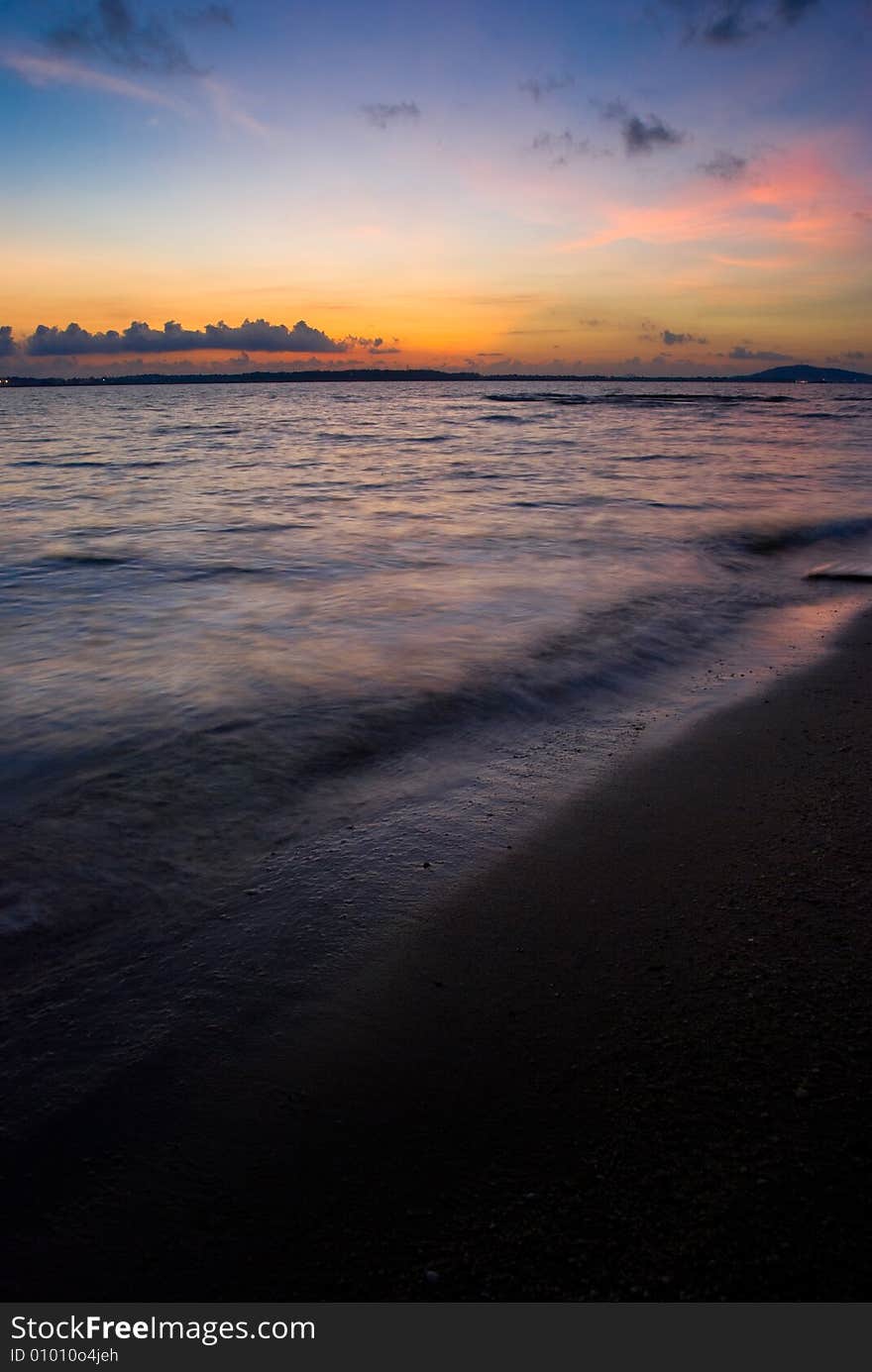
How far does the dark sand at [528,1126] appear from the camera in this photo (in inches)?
68.1

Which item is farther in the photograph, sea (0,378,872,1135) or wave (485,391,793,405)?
wave (485,391,793,405)

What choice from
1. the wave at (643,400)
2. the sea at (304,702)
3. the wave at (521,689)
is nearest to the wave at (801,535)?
the sea at (304,702)

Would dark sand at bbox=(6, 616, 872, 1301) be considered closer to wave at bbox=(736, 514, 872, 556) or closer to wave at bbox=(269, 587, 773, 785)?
wave at bbox=(269, 587, 773, 785)

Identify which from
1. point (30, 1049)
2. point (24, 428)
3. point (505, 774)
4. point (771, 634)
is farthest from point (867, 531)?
point (24, 428)

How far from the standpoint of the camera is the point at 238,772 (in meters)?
4.59

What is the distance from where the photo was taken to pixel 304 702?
18.7 feet

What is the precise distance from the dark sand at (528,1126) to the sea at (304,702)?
0.97ft

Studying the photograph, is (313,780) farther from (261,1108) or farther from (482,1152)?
(482,1152)

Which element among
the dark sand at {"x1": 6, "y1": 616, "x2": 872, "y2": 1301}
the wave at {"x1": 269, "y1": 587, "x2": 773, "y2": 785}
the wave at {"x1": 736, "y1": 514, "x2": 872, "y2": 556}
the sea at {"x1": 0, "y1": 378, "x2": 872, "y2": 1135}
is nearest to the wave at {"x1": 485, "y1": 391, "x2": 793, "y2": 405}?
the wave at {"x1": 736, "y1": 514, "x2": 872, "y2": 556}

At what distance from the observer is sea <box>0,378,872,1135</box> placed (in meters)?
2.97

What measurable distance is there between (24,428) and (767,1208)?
179ft

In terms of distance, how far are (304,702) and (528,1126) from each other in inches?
156

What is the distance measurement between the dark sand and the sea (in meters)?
0.30

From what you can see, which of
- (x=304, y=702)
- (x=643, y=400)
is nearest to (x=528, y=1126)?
(x=304, y=702)
